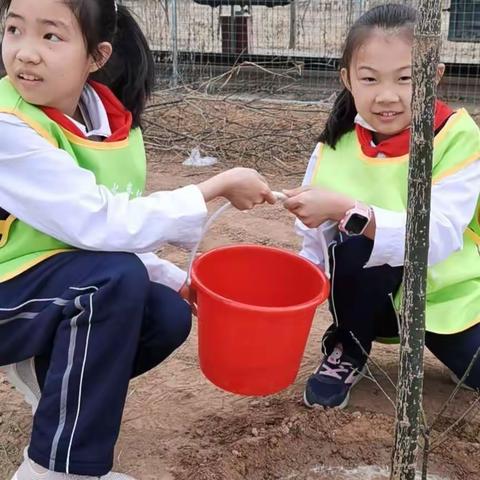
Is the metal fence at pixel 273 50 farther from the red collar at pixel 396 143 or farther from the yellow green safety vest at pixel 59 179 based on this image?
the yellow green safety vest at pixel 59 179

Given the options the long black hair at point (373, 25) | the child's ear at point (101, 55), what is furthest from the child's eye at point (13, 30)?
the long black hair at point (373, 25)

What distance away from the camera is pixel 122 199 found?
62.6 inches

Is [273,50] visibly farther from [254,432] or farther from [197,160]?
[254,432]

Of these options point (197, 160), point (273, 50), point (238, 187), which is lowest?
point (197, 160)

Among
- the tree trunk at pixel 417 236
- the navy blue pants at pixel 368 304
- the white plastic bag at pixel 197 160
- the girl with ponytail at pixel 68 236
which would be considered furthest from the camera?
the white plastic bag at pixel 197 160

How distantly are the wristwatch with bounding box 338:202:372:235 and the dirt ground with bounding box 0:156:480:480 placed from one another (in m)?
0.55

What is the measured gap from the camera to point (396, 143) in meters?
1.89

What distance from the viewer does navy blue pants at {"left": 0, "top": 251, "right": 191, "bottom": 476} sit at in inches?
61.7

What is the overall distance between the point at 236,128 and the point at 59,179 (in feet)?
12.9

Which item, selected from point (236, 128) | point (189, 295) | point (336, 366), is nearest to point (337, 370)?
point (336, 366)

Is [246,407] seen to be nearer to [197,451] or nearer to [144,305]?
[197,451]

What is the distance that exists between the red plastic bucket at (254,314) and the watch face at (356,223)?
4.7 inches

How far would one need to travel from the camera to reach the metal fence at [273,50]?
6.86 meters

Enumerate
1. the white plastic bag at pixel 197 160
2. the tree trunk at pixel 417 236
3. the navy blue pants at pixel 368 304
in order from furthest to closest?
1. the white plastic bag at pixel 197 160
2. the navy blue pants at pixel 368 304
3. the tree trunk at pixel 417 236
